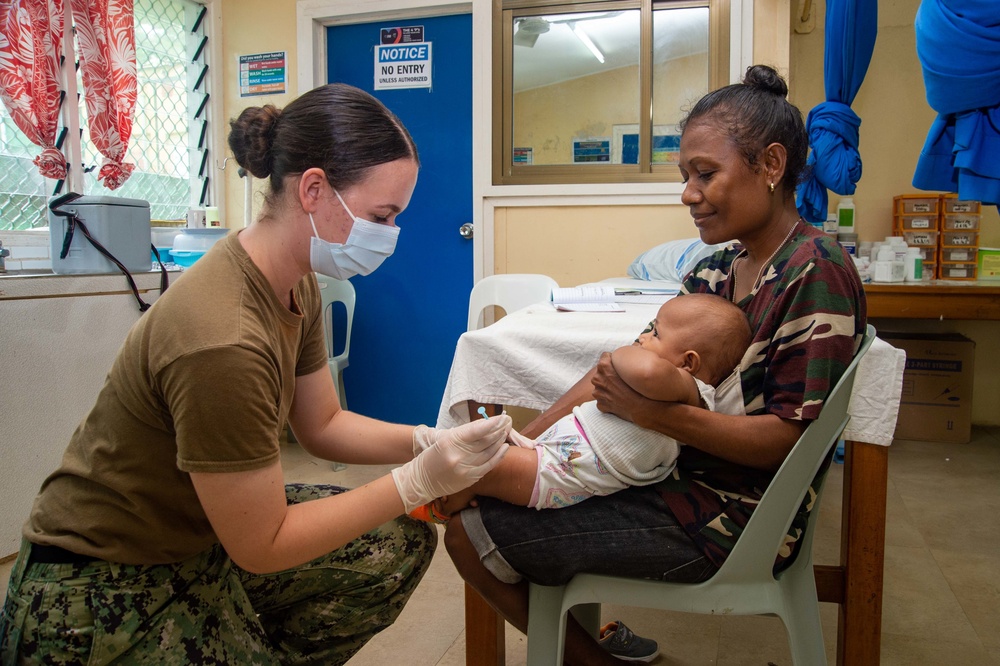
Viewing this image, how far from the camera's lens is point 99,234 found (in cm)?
273

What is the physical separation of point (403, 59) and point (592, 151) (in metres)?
1.17

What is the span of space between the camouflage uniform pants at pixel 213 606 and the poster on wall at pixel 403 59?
301cm

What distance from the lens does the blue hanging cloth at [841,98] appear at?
8.09 feet

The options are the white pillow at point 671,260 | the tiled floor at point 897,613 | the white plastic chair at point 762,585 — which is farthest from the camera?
the white pillow at point 671,260

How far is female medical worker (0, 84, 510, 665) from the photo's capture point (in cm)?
101

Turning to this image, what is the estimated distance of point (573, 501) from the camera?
1.22 meters

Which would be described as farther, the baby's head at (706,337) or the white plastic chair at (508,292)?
the white plastic chair at (508,292)

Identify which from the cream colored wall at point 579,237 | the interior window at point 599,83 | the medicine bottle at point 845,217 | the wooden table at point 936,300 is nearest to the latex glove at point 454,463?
the cream colored wall at point 579,237

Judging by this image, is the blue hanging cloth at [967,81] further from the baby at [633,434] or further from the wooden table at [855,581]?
the baby at [633,434]

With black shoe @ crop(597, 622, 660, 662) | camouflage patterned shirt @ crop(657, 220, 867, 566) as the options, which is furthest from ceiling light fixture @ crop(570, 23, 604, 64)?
black shoe @ crop(597, 622, 660, 662)

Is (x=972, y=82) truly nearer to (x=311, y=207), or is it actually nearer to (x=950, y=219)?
(x=311, y=207)

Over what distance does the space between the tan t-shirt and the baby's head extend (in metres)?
0.67

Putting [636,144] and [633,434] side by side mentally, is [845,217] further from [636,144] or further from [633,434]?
[633,434]

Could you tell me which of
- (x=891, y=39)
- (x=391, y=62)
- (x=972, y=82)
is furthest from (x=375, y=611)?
(x=891, y=39)
